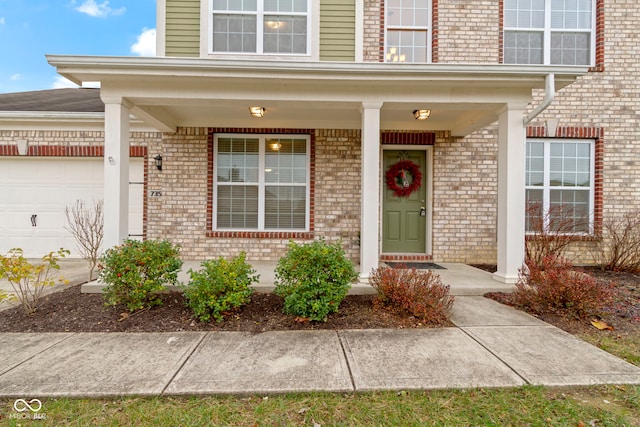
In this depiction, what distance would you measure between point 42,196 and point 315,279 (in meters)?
6.24

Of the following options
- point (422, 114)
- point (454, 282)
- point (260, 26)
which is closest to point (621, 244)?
point (454, 282)

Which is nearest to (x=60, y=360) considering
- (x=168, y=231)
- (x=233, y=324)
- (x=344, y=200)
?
(x=233, y=324)

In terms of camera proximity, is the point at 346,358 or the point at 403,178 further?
the point at 403,178

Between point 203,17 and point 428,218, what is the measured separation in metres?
5.68

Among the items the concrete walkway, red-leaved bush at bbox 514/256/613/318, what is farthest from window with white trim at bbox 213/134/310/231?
red-leaved bush at bbox 514/256/613/318

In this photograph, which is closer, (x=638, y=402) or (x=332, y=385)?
(x=638, y=402)

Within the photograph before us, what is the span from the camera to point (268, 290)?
13.8ft

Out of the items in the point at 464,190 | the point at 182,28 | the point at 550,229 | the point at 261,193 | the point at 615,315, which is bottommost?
the point at 615,315

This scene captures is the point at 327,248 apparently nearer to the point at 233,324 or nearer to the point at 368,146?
the point at 233,324

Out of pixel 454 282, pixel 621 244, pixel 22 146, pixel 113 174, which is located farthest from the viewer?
pixel 22 146

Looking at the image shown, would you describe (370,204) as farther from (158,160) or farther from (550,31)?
(550,31)

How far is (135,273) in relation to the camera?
352 cm

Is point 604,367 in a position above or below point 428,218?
below

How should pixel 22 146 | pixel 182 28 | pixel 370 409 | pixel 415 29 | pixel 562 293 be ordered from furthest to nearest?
pixel 415 29 → pixel 22 146 → pixel 182 28 → pixel 562 293 → pixel 370 409
